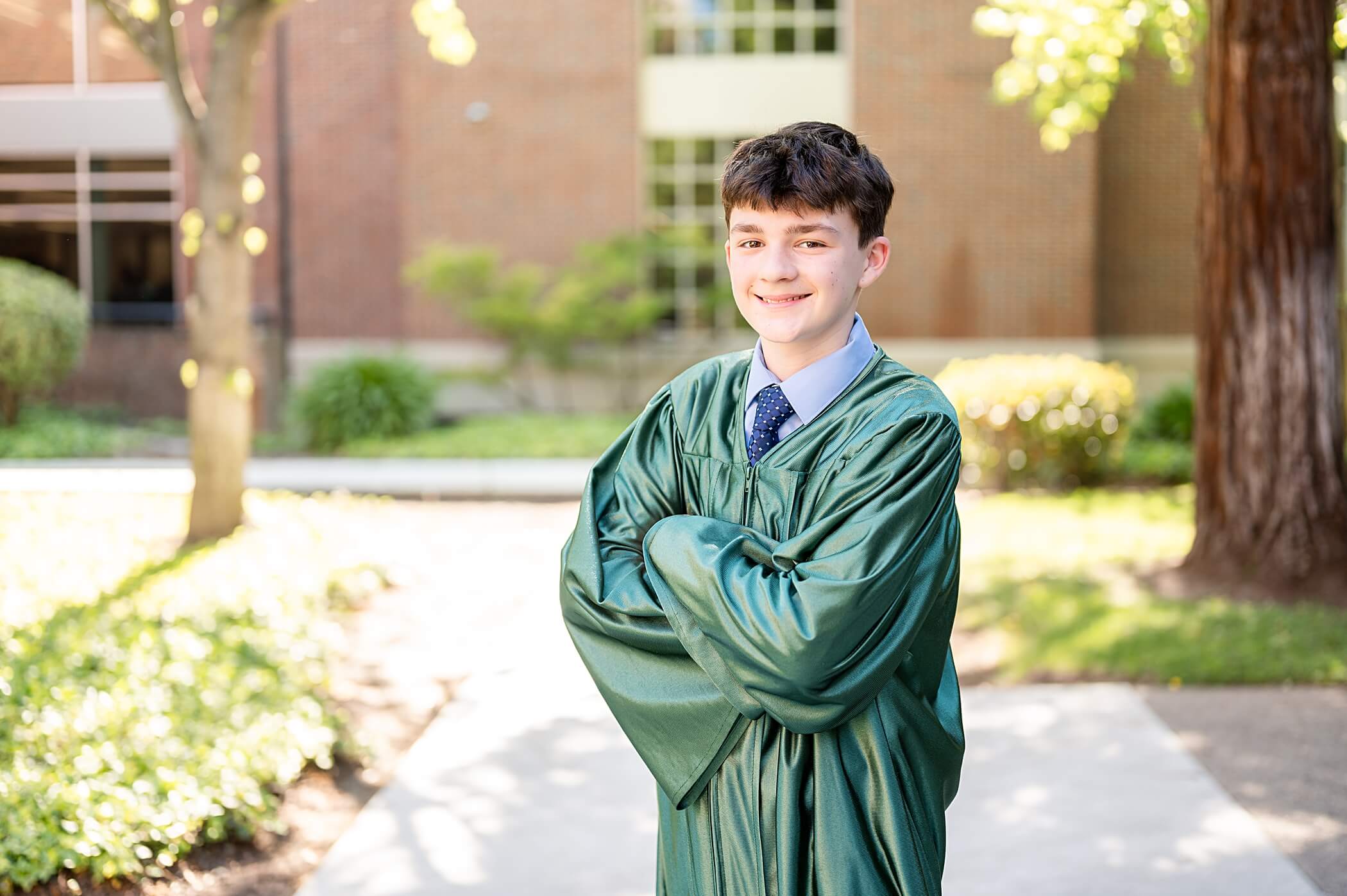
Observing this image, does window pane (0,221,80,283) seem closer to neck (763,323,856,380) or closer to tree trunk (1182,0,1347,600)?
tree trunk (1182,0,1347,600)

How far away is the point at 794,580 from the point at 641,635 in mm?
270

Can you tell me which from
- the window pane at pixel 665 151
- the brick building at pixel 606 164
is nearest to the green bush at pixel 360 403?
the brick building at pixel 606 164

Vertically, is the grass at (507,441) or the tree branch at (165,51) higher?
the tree branch at (165,51)

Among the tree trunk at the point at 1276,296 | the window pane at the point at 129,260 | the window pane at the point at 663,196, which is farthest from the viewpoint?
the window pane at the point at 129,260

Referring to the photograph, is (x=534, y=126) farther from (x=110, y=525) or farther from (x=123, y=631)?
(x=123, y=631)

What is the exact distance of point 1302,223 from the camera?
7125mm

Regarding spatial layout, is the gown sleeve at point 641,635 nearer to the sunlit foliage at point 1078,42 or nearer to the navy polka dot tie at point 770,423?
the navy polka dot tie at point 770,423

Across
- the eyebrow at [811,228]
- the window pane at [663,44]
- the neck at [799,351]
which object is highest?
the window pane at [663,44]

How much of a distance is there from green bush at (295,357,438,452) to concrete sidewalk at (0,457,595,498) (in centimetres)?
88

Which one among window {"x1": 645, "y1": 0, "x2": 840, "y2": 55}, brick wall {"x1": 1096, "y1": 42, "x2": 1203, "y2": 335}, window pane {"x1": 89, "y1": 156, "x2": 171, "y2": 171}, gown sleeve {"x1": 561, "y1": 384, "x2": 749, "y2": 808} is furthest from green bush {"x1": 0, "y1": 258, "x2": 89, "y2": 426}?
gown sleeve {"x1": 561, "y1": 384, "x2": 749, "y2": 808}

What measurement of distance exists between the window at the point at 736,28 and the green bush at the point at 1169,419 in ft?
19.5

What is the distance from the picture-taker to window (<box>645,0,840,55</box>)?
656 inches

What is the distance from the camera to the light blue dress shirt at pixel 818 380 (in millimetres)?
2031

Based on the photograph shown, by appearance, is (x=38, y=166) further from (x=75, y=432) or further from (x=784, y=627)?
(x=784, y=627)
